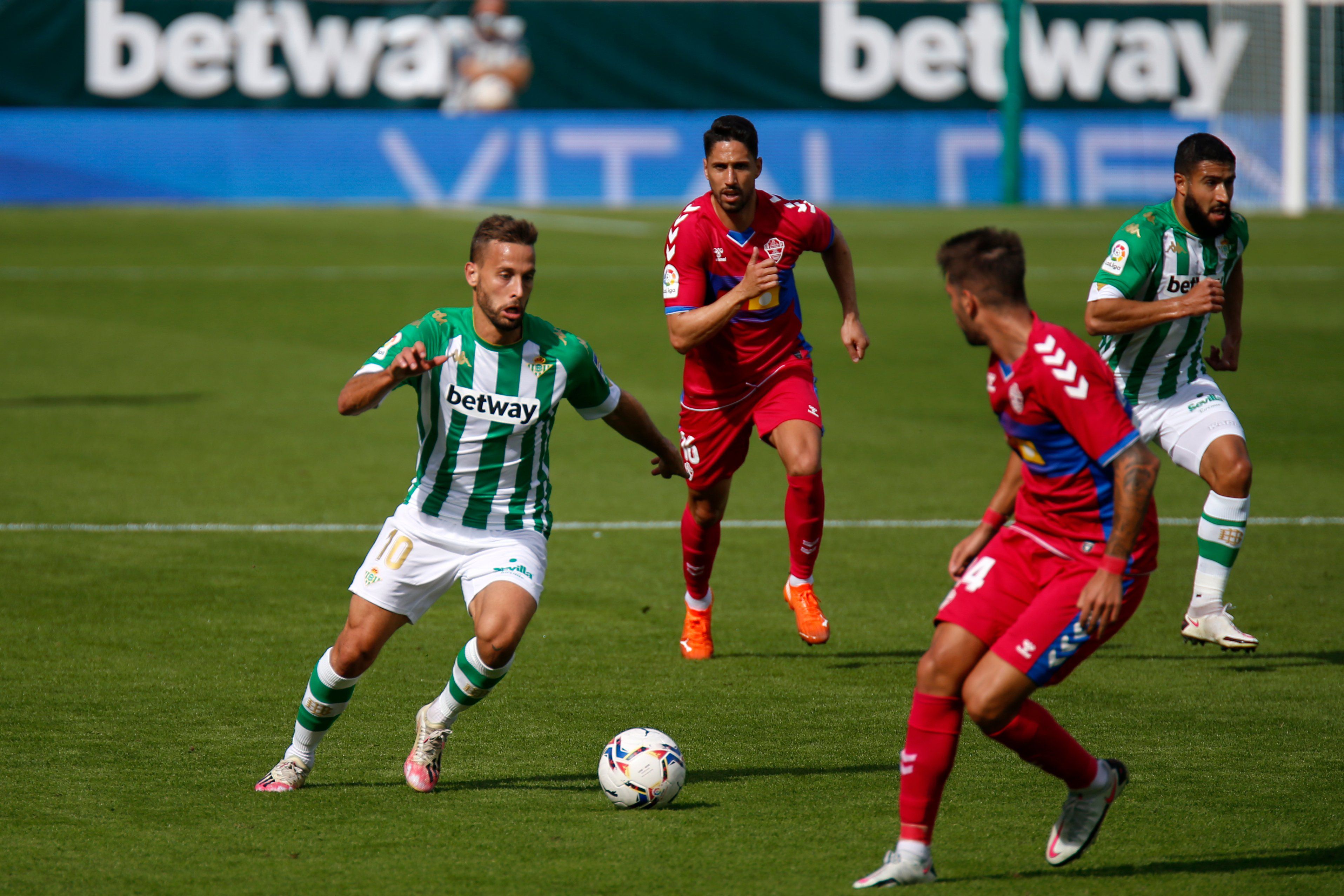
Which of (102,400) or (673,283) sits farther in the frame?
(102,400)

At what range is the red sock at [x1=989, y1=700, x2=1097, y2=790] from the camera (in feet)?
14.8

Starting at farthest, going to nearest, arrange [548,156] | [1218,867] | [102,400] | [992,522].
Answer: [548,156] → [102,400] → [992,522] → [1218,867]

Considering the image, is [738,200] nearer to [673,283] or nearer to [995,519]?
[673,283]

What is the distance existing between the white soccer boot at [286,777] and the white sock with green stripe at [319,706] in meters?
0.02

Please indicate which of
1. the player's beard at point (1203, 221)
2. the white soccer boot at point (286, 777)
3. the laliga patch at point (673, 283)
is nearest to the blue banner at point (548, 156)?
the player's beard at point (1203, 221)

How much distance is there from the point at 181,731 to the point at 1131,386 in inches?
173

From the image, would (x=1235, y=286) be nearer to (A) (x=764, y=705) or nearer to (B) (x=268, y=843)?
(A) (x=764, y=705)

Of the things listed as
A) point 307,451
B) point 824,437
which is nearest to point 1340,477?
point 824,437

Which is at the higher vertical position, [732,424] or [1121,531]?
[1121,531]

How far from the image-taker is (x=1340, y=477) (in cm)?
1135

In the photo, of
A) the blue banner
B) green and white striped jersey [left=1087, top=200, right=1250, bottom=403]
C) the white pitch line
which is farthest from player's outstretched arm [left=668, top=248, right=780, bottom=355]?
the blue banner

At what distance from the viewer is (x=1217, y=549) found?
23.4 feet

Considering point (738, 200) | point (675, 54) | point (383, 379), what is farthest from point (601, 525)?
point (675, 54)

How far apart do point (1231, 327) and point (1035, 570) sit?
11.6ft
